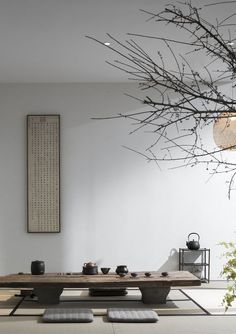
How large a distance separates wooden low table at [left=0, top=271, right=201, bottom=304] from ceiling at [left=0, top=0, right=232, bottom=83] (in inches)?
101

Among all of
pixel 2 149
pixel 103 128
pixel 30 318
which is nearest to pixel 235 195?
pixel 103 128

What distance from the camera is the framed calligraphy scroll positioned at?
27.1ft

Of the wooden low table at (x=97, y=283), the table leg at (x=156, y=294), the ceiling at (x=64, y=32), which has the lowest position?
the table leg at (x=156, y=294)

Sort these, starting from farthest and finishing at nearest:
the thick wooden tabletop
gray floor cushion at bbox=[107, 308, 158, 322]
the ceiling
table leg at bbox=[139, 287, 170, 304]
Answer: table leg at bbox=[139, 287, 170, 304], the thick wooden tabletop, gray floor cushion at bbox=[107, 308, 158, 322], the ceiling

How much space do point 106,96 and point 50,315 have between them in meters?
3.97

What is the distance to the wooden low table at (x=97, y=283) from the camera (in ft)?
18.8

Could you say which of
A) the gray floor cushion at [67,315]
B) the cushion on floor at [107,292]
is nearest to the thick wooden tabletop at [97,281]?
the gray floor cushion at [67,315]

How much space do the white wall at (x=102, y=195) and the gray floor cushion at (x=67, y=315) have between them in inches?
103

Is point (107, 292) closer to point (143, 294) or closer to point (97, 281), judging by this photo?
point (143, 294)

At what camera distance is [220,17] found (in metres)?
5.23

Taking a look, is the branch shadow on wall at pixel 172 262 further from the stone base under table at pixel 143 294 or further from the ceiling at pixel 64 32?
the ceiling at pixel 64 32

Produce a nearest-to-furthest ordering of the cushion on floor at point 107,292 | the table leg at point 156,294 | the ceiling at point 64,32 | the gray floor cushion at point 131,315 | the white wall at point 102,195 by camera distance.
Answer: the ceiling at point 64,32 → the gray floor cushion at point 131,315 → the table leg at point 156,294 → the cushion on floor at point 107,292 → the white wall at point 102,195

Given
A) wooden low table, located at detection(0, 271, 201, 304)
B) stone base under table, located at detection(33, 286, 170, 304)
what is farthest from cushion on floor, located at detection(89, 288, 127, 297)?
stone base under table, located at detection(33, 286, 170, 304)

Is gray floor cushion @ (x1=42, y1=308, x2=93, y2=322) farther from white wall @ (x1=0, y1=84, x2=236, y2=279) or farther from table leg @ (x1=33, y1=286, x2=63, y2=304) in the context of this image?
white wall @ (x1=0, y1=84, x2=236, y2=279)
